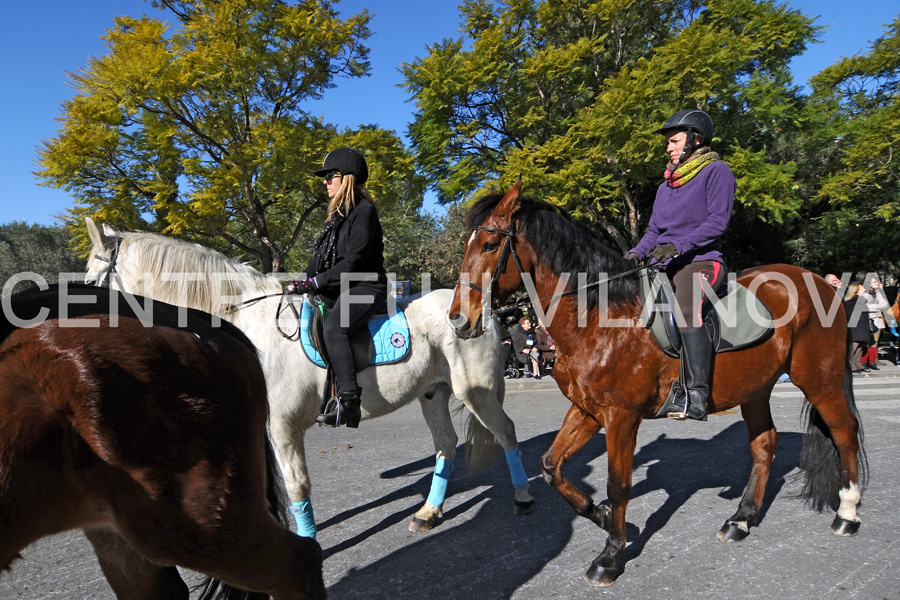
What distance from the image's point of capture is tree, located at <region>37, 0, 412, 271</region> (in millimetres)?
13742

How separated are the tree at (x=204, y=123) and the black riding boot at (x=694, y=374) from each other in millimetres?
12241

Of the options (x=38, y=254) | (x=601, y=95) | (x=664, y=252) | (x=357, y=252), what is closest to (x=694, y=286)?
(x=664, y=252)

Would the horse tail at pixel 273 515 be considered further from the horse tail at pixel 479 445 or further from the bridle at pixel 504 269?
the horse tail at pixel 479 445

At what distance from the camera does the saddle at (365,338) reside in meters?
3.77

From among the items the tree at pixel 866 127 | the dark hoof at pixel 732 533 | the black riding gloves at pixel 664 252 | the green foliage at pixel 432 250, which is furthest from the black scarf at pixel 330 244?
the green foliage at pixel 432 250

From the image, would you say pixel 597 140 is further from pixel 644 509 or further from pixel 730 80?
pixel 644 509

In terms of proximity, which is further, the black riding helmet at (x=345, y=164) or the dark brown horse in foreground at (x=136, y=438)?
the black riding helmet at (x=345, y=164)

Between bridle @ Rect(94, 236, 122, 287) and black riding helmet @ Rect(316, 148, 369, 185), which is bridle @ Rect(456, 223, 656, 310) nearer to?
black riding helmet @ Rect(316, 148, 369, 185)

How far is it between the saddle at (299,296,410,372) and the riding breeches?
182 cm

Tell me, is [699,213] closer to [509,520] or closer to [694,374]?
[694,374]

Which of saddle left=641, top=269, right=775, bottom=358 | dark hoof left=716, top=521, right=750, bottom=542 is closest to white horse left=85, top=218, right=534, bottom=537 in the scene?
dark hoof left=716, top=521, right=750, bottom=542

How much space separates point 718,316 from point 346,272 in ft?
A: 7.89

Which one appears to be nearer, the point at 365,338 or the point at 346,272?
the point at 346,272

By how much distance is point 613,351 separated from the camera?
11.5 ft
